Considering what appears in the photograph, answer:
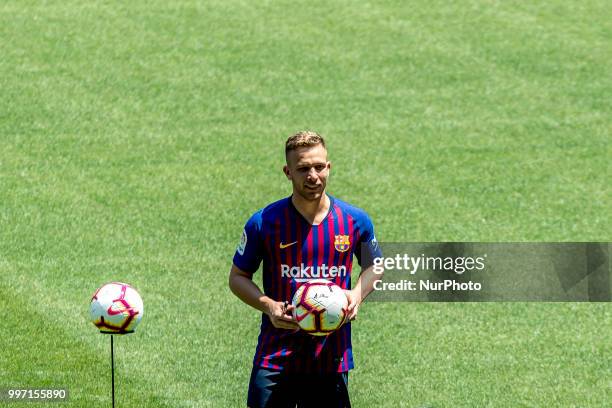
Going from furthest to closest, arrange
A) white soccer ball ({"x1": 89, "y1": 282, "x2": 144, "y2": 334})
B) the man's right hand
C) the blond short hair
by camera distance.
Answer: white soccer ball ({"x1": 89, "y1": 282, "x2": 144, "y2": 334}) < the blond short hair < the man's right hand

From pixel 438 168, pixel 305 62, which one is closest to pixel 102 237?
pixel 438 168


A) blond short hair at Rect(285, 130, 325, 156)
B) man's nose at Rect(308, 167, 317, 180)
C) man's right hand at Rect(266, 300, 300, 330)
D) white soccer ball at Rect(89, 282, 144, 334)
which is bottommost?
man's right hand at Rect(266, 300, 300, 330)

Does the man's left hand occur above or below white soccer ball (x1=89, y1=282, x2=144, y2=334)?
below

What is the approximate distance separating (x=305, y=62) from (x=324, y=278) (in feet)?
43.4

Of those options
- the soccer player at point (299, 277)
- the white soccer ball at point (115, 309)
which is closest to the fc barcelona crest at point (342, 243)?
the soccer player at point (299, 277)

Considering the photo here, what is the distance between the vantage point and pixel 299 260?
7734mm

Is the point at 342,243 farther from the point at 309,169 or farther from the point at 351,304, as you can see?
the point at 309,169

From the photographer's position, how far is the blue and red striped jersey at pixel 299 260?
7.74m

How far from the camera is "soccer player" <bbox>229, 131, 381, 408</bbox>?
7.74 m

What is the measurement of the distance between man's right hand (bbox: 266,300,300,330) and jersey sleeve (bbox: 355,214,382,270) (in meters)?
0.66

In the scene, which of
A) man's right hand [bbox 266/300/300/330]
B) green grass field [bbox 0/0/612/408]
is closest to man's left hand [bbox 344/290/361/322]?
man's right hand [bbox 266/300/300/330]

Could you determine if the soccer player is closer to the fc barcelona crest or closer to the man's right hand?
the fc barcelona crest

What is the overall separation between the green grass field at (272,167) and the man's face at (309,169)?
3.74 meters

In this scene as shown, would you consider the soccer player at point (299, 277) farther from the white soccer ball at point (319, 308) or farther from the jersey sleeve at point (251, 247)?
the white soccer ball at point (319, 308)
